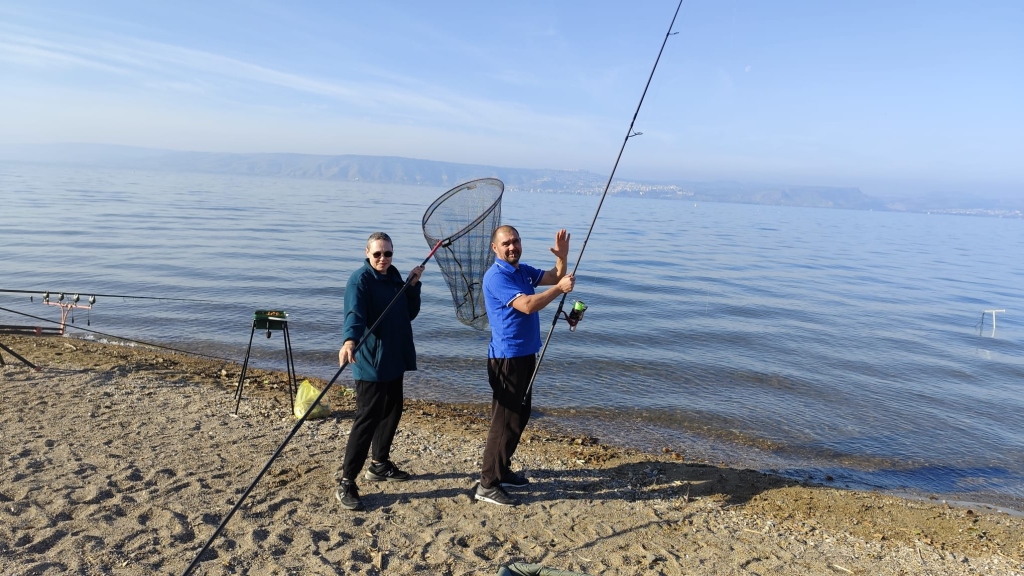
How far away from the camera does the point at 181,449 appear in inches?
252

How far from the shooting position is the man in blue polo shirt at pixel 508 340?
512cm

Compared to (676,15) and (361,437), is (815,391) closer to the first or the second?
(676,15)

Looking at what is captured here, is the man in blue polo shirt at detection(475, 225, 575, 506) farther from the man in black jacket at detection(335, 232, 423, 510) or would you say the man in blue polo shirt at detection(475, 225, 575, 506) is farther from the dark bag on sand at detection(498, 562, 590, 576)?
the dark bag on sand at detection(498, 562, 590, 576)

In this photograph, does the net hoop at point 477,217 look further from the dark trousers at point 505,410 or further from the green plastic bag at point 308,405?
the green plastic bag at point 308,405

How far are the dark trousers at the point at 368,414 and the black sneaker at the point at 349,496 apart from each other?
64 millimetres

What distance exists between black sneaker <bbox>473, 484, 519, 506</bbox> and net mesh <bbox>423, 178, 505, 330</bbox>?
1.95 metres

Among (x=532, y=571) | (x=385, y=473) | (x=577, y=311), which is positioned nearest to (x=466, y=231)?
(x=577, y=311)

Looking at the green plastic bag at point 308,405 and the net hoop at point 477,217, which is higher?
the net hoop at point 477,217

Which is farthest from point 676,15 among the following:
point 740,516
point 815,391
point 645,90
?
point 815,391

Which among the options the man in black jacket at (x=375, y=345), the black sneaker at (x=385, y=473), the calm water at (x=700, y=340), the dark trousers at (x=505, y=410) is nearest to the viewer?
the man in black jacket at (x=375, y=345)

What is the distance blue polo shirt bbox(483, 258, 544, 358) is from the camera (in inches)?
202

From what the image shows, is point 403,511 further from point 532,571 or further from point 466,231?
point 466,231

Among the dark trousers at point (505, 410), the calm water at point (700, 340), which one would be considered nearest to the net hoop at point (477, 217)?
the dark trousers at point (505, 410)

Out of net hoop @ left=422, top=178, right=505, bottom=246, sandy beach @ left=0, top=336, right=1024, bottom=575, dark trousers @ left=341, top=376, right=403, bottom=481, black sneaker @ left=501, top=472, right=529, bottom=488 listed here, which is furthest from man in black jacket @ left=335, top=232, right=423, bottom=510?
black sneaker @ left=501, top=472, right=529, bottom=488
